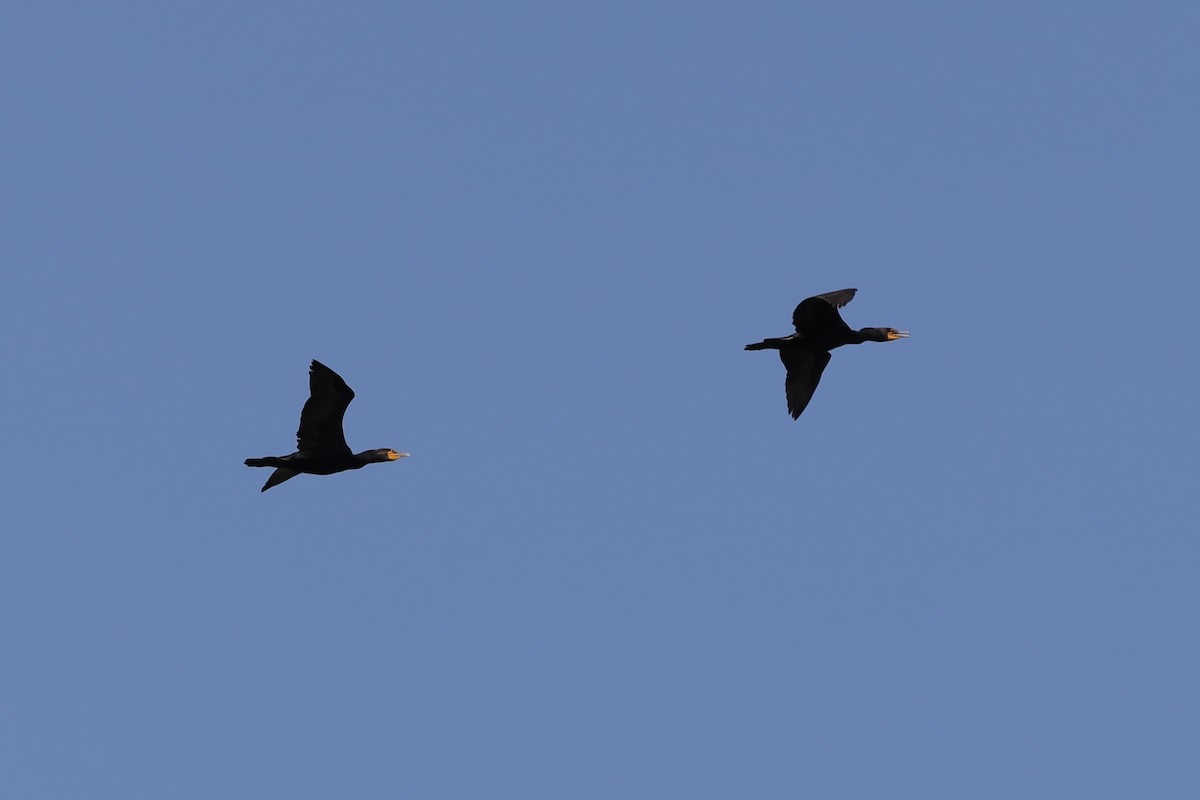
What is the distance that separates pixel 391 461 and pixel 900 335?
1216 centimetres

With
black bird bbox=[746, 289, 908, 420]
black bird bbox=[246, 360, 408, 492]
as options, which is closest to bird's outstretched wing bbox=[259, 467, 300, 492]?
black bird bbox=[246, 360, 408, 492]

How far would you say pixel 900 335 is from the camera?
43.7m

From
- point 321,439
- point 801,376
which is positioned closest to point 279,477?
point 321,439

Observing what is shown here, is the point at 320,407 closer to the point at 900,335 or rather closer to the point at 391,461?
the point at 391,461

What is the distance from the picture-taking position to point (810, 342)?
42812 millimetres

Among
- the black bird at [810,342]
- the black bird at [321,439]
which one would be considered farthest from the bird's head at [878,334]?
the black bird at [321,439]

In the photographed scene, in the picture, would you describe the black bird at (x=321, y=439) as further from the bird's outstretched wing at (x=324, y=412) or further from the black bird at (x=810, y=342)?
the black bird at (x=810, y=342)

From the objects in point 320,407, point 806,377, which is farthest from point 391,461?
point 806,377

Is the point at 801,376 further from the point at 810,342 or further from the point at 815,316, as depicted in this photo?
the point at 815,316

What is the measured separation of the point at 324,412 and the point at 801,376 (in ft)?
37.0

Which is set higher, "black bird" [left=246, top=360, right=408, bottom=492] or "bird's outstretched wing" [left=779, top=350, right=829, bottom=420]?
"bird's outstretched wing" [left=779, top=350, right=829, bottom=420]

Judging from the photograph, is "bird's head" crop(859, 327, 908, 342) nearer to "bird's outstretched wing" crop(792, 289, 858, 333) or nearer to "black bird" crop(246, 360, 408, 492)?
"bird's outstretched wing" crop(792, 289, 858, 333)

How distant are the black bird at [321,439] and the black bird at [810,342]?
9387 millimetres

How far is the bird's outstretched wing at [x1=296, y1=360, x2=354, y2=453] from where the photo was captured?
39.3 meters
